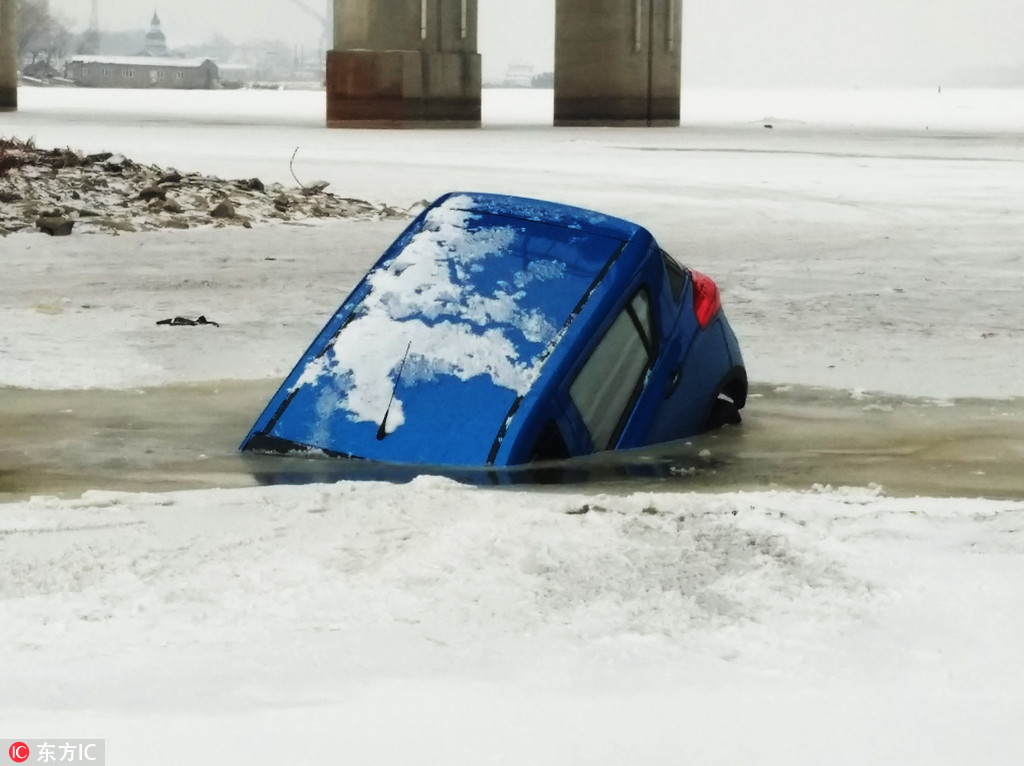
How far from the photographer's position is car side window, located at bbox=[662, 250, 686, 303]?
6691mm

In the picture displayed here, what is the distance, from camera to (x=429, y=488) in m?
5.34

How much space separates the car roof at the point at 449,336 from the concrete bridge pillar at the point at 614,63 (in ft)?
124

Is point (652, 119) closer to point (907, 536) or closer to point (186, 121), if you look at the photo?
point (186, 121)

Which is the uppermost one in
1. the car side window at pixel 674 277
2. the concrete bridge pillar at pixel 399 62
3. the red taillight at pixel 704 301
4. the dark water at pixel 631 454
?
the concrete bridge pillar at pixel 399 62

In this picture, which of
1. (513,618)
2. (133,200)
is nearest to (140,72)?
(133,200)

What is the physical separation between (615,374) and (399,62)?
33223 millimetres

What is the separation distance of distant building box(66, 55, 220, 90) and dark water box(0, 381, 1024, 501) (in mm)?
144147

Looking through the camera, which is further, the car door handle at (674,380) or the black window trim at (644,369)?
the car door handle at (674,380)

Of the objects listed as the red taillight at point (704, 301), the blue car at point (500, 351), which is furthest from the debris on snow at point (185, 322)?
the red taillight at point (704, 301)

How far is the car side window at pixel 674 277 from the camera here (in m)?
6.69

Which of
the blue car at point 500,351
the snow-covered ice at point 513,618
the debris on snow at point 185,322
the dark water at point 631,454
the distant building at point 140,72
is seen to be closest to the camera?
the snow-covered ice at point 513,618

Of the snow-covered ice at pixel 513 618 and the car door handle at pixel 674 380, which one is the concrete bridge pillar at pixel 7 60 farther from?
the car door handle at pixel 674 380

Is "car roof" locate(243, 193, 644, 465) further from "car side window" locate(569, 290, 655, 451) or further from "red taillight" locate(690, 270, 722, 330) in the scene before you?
"red taillight" locate(690, 270, 722, 330)

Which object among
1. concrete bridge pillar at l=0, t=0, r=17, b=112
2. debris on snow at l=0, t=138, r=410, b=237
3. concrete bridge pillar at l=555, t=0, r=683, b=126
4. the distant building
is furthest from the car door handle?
the distant building
